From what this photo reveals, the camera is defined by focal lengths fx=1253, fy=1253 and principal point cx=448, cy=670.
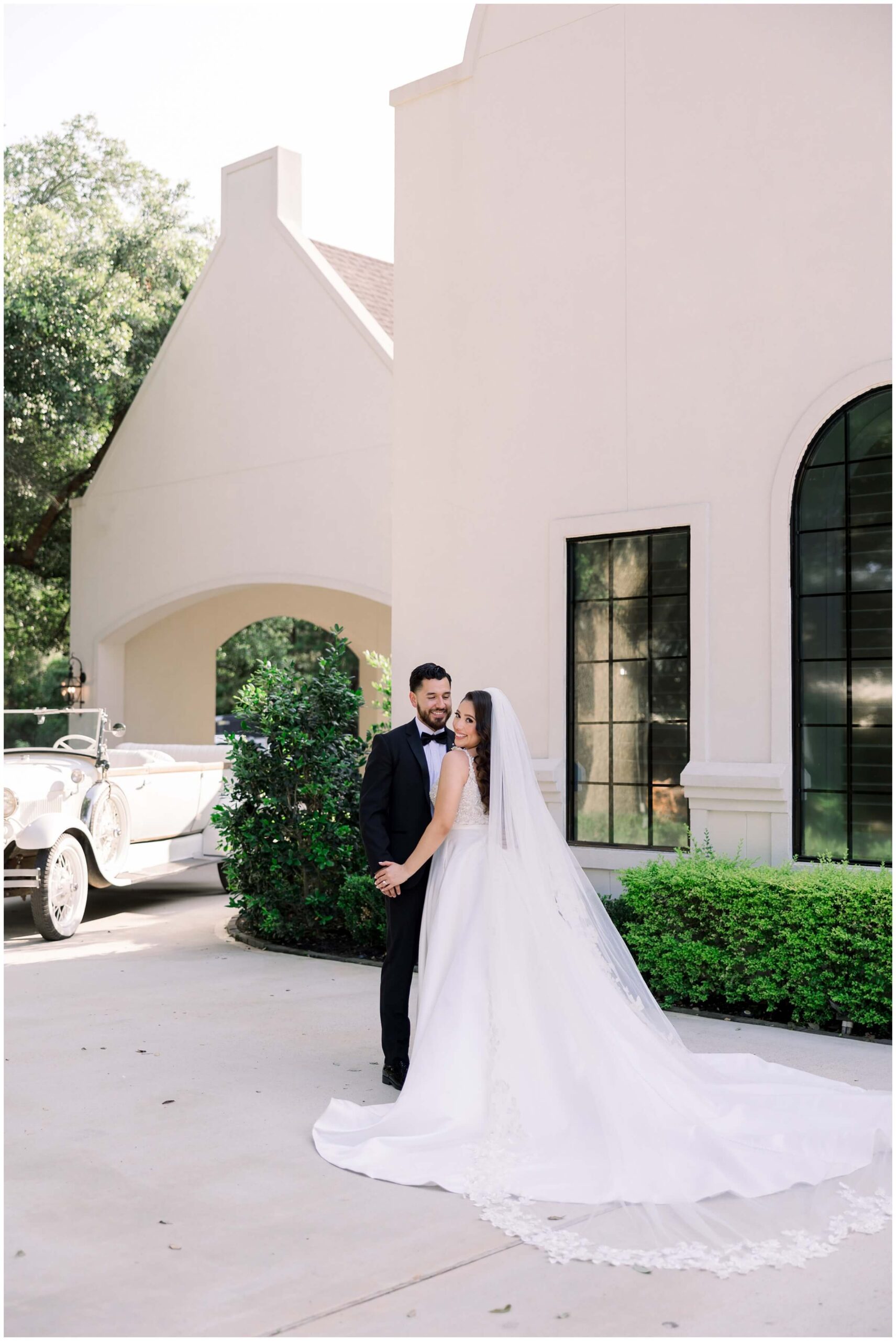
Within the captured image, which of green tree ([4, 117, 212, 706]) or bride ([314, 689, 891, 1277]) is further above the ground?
green tree ([4, 117, 212, 706])

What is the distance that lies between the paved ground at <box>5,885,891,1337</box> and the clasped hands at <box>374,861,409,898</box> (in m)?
0.92

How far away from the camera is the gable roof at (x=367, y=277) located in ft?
51.3

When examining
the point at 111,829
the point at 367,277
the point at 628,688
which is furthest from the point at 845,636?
the point at 367,277

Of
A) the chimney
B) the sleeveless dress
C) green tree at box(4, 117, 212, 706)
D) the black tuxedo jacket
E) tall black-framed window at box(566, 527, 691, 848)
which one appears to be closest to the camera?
the sleeveless dress

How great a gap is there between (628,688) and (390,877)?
10.7ft

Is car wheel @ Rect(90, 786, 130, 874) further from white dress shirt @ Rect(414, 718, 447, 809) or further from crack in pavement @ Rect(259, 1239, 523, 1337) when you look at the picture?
crack in pavement @ Rect(259, 1239, 523, 1337)

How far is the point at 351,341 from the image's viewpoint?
1409 centimetres

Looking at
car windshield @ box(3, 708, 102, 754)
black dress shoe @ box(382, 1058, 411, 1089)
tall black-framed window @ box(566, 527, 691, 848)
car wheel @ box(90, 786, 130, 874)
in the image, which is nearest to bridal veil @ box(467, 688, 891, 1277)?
black dress shoe @ box(382, 1058, 411, 1089)

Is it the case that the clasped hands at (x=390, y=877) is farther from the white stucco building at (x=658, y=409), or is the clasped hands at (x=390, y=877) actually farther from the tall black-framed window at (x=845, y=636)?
the tall black-framed window at (x=845, y=636)

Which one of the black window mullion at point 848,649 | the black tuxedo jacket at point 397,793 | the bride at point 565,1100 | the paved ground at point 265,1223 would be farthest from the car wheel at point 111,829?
the black window mullion at point 848,649

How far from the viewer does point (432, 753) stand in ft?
19.8

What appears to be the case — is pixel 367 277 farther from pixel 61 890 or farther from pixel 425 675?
pixel 425 675

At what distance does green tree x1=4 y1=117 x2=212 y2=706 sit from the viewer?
16.9 meters

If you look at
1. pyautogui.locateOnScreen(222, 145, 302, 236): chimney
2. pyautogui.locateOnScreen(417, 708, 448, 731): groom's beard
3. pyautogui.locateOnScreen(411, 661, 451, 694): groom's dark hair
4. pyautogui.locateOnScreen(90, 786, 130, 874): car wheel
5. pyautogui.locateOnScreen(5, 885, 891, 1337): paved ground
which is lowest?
pyautogui.locateOnScreen(5, 885, 891, 1337): paved ground
